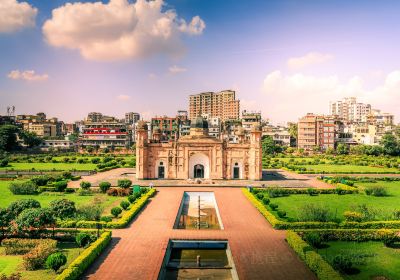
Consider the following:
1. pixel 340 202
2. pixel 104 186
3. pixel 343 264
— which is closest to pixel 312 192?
pixel 340 202

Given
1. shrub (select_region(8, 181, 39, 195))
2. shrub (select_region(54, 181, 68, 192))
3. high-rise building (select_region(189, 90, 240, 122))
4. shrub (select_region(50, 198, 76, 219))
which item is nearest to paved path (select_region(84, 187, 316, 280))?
shrub (select_region(50, 198, 76, 219))

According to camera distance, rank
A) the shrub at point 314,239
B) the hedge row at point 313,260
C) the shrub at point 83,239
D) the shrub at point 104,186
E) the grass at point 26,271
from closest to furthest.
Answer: the hedge row at point 313,260, the grass at point 26,271, the shrub at point 83,239, the shrub at point 314,239, the shrub at point 104,186

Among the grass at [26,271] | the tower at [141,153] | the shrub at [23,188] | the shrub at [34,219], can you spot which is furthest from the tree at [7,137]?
the grass at [26,271]

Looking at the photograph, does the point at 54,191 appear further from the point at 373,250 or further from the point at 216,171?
the point at 373,250

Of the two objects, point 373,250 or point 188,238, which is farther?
point 188,238

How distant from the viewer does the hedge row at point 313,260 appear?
15124mm

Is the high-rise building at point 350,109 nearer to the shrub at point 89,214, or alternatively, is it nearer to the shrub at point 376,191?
the shrub at point 376,191

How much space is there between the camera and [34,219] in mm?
20312

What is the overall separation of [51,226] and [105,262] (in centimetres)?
648

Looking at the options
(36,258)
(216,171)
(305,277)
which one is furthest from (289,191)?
(36,258)

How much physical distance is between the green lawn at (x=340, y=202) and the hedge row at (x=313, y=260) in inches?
321

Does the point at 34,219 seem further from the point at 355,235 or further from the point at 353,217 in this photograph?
the point at 353,217

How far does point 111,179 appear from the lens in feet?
159

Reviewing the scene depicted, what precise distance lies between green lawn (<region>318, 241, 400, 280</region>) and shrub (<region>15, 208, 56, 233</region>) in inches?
595
